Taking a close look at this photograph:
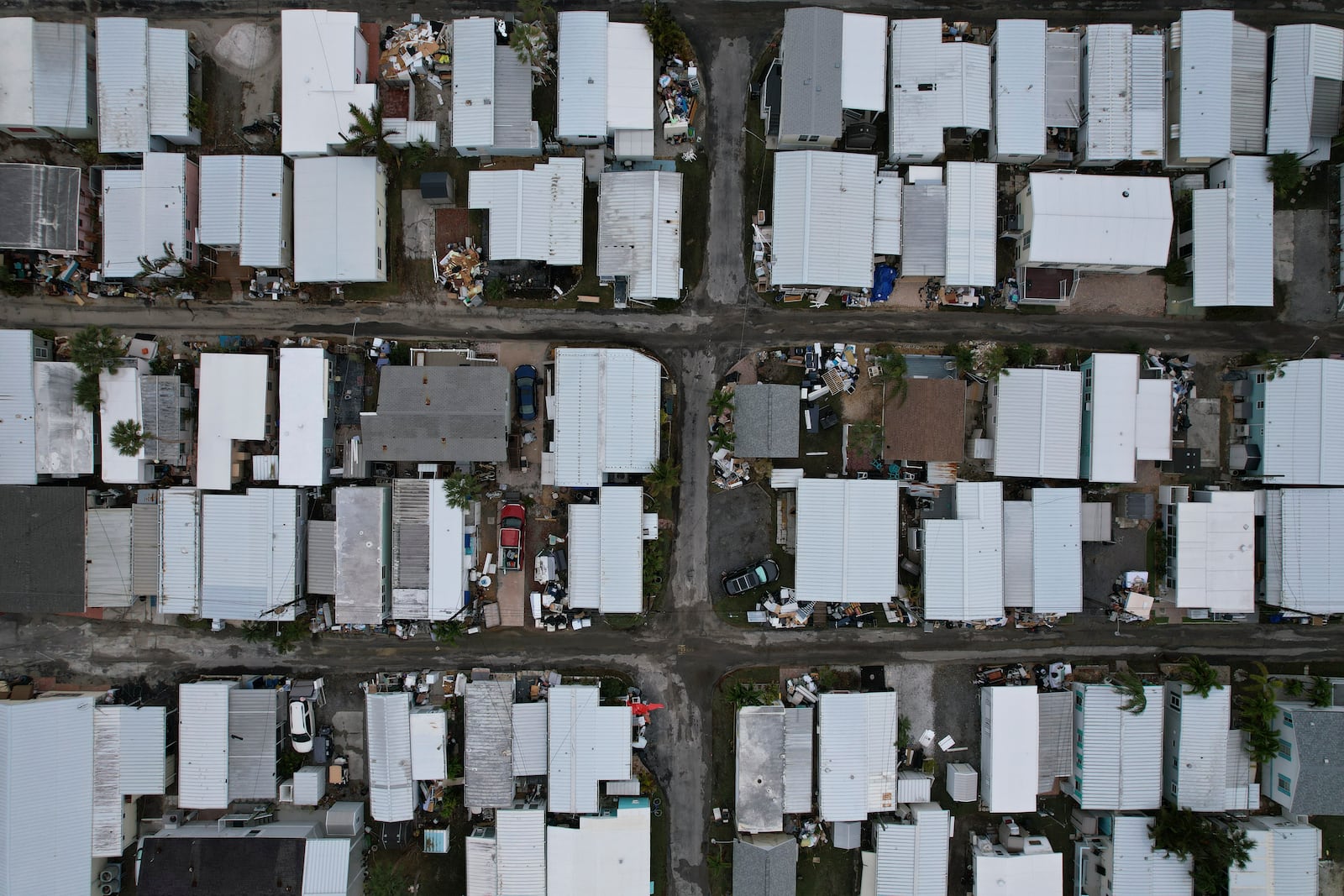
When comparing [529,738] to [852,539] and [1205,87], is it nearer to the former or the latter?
[852,539]

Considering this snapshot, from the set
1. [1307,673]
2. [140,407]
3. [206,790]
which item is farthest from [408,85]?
[1307,673]

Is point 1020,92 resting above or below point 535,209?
above

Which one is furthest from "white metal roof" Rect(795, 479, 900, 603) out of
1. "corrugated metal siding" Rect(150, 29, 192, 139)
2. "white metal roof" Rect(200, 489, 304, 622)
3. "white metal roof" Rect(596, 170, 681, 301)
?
"corrugated metal siding" Rect(150, 29, 192, 139)

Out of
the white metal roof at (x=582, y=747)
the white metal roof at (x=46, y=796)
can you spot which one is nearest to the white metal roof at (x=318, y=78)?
the white metal roof at (x=46, y=796)

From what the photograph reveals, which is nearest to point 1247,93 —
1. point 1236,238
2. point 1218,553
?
point 1236,238

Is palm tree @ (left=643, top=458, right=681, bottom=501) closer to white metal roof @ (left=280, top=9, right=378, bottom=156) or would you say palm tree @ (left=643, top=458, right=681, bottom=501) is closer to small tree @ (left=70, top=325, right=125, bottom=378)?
white metal roof @ (left=280, top=9, right=378, bottom=156)

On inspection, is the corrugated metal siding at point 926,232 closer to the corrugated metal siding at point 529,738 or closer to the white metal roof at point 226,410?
the corrugated metal siding at point 529,738
